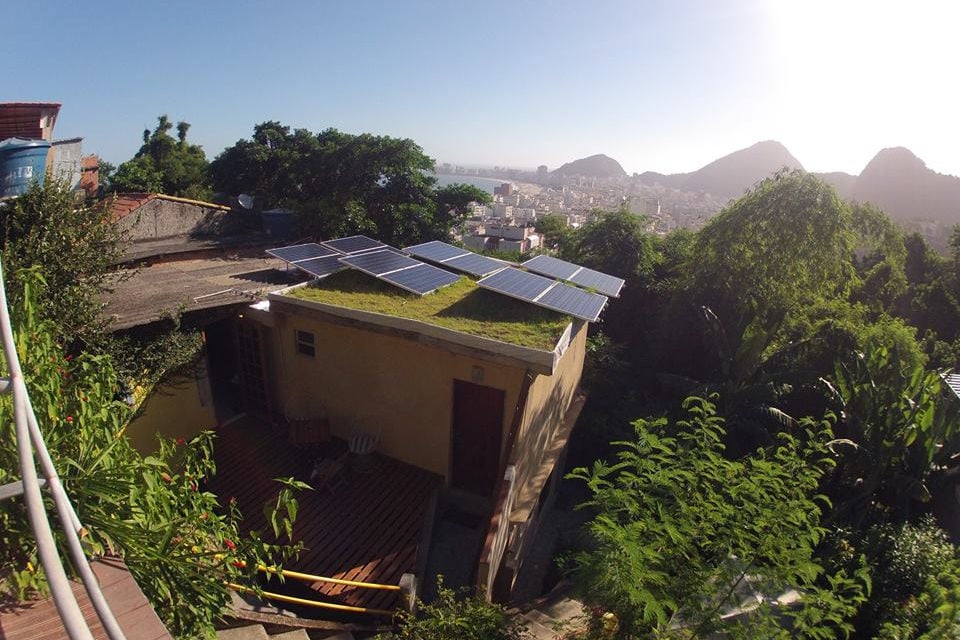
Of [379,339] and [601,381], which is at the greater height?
[379,339]

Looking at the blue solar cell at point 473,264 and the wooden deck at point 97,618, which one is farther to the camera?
the blue solar cell at point 473,264

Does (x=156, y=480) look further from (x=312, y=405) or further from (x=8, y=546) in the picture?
(x=312, y=405)

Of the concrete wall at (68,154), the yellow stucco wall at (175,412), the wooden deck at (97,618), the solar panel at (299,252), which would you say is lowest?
the yellow stucco wall at (175,412)

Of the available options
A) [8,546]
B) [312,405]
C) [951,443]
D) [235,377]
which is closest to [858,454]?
[951,443]

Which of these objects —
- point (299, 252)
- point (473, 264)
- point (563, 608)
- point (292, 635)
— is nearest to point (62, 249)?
point (299, 252)

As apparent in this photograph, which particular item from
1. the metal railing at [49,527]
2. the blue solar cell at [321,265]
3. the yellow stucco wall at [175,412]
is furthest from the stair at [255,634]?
the blue solar cell at [321,265]

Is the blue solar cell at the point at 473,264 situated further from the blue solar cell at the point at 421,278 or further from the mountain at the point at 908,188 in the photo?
the mountain at the point at 908,188
